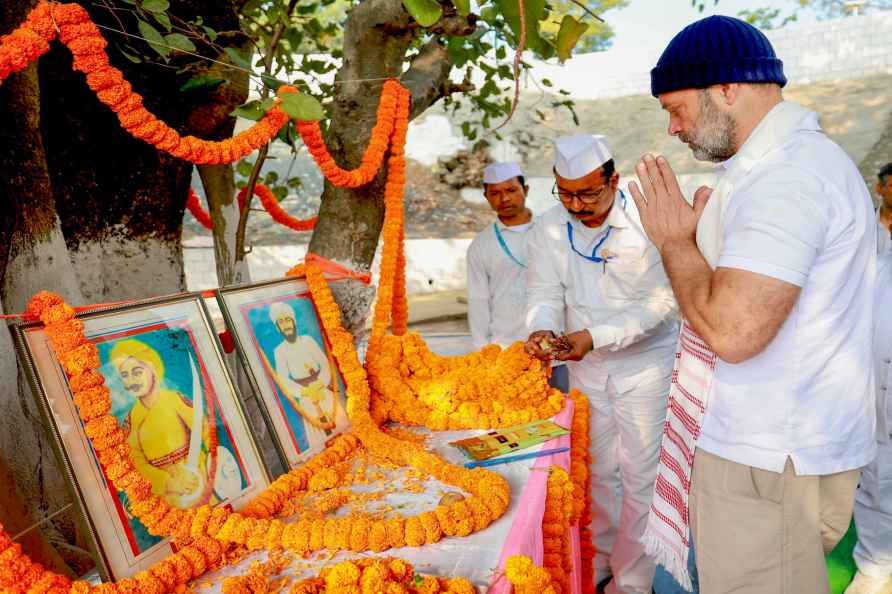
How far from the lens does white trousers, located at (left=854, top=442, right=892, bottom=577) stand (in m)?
2.72

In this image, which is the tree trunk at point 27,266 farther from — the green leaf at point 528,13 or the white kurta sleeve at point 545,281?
the white kurta sleeve at point 545,281

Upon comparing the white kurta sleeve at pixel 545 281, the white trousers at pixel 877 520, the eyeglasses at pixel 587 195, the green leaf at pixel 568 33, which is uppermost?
the green leaf at pixel 568 33

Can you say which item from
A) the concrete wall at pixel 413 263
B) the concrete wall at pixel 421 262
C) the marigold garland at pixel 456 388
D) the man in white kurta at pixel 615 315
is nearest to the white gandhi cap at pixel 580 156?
the man in white kurta at pixel 615 315

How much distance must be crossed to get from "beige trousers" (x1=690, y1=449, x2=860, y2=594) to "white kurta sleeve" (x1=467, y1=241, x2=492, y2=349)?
101 inches

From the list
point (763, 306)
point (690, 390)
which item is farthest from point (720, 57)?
point (690, 390)

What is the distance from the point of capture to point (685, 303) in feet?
4.71

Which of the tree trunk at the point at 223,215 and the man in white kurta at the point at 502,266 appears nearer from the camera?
the tree trunk at the point at 223,215

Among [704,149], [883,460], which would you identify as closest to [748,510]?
[704,149]

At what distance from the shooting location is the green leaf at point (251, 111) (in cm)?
187

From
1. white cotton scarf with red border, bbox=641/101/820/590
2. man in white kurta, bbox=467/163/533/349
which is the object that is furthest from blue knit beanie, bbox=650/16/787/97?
man in white kurta, bbox=467/163/533/349

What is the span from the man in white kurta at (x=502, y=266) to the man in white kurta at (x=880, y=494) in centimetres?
184

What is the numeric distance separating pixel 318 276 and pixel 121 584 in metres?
1.25

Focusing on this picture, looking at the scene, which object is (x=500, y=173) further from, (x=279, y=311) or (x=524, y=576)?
(x=524, y=576)

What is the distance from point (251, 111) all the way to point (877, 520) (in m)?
3.01
